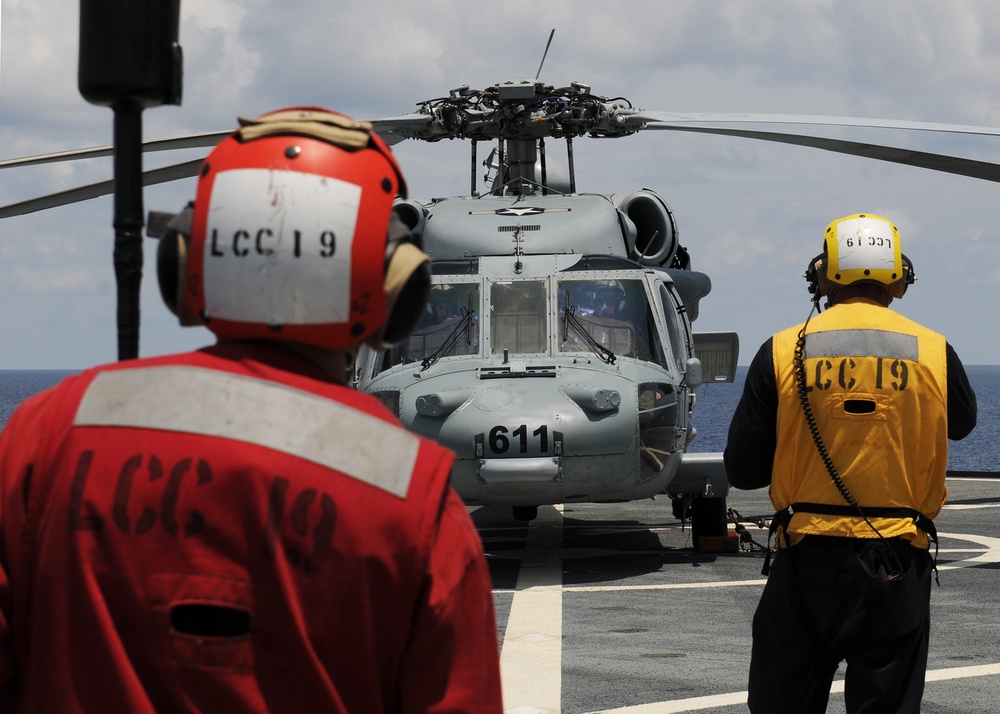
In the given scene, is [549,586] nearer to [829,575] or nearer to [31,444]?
[829,575]

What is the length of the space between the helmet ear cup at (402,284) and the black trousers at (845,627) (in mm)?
2459

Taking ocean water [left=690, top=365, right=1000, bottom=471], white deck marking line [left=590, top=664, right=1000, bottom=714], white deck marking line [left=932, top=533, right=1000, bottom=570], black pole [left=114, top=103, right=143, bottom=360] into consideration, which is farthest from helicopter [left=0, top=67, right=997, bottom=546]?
ocean water [left=690, top=365, right=1000, bottom=471]

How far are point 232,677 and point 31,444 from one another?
39 centimetres

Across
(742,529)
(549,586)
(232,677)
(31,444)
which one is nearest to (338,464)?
(232,677)

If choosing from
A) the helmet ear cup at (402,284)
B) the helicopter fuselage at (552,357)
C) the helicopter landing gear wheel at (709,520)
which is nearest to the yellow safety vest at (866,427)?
the helmet ear cup at (402,284)

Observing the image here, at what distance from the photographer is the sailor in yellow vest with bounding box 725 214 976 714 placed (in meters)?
4.02

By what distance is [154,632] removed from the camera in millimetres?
1699

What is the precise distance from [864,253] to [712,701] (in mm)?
2239

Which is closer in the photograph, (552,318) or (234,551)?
(234,551)

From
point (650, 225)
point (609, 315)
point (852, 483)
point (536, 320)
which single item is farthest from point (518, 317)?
point (852, 483)

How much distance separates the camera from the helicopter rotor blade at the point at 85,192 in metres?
8.55

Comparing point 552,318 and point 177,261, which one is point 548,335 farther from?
point 177,261

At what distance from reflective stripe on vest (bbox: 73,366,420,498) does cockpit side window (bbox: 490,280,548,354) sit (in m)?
8.36

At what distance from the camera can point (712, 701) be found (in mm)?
5734
